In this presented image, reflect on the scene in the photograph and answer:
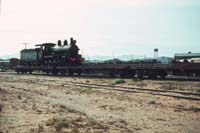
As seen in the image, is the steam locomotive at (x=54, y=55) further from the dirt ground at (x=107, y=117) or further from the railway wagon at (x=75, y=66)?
the dirt ground at (x=107, y=117)

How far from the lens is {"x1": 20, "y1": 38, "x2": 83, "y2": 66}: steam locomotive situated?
4741 centimetres

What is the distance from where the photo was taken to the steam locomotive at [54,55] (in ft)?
156

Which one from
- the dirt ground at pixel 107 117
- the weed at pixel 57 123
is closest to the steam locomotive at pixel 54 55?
the dirt ground at pixel 107 117

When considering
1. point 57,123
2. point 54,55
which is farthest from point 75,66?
point 57,123

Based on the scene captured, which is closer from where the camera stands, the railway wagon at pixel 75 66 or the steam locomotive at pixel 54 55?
the railway wagon at pixel 75 66

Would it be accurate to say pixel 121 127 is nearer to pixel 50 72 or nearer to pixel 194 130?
pixel 194 130

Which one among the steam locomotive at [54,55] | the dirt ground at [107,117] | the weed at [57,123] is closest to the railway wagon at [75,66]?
the steam locomotive at [54,55]

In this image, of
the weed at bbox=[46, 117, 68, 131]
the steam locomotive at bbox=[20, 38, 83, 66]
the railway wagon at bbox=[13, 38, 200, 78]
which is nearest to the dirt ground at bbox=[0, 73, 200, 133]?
the weed at bbox=[46, 117, 68, 131]

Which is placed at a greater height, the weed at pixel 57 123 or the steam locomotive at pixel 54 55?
the steam locomotive at pixel 54 55

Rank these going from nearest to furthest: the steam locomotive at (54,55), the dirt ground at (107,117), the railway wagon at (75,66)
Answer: the dirt ground at (107,117), the railway wagon at (75,66), the steam locomotive at (54,55)

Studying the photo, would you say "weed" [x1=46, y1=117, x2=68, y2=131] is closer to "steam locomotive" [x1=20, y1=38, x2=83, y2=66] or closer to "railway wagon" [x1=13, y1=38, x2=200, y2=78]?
"railway wagon" [x1=13, y1=38, x2=200, y2=78]

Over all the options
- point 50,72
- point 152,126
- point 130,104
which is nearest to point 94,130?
point 152,126

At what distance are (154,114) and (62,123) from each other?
14.3 ft

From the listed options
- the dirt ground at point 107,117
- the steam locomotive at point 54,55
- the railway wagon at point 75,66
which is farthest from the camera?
the steam locomotive at point 54,55
